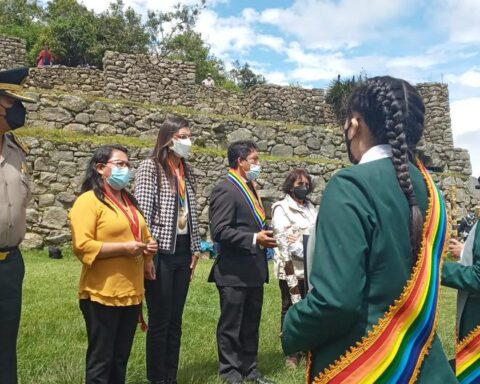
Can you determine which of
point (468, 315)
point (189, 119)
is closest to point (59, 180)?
point (189, 119)

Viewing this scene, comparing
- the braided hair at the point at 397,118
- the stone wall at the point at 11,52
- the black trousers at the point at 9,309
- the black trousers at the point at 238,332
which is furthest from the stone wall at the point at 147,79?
the braided hair at the point at 397,118

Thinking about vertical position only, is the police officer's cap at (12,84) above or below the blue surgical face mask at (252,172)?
above

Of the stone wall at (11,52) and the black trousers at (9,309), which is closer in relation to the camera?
the black trousers at (9,309)

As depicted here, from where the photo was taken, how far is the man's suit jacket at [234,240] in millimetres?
3809

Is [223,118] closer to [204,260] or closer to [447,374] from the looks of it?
[204,260]

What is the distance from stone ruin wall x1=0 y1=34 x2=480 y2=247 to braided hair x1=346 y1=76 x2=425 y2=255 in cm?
571

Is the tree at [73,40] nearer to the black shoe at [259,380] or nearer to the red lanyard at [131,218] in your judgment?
the red lanyard at [131,218]

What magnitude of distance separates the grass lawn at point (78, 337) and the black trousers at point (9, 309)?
2.73 ft

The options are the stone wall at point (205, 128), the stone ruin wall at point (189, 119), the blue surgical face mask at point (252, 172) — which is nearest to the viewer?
the blue surgical face mask at point (252, 172)

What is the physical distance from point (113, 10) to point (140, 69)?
15652 mm

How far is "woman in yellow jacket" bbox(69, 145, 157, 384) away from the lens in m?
3.00

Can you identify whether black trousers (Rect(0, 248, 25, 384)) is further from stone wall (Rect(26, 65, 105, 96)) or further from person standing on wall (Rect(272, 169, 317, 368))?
stone wall (Rect(26, 65, 105, 96))

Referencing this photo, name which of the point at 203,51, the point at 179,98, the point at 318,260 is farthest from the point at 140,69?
the point at 203,51

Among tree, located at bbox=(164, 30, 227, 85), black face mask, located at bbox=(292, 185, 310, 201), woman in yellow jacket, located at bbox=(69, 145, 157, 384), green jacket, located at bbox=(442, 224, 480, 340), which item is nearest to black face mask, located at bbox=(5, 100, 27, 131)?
woman in yellow jacket, located at bbox=(69, 145, 157, 384)
